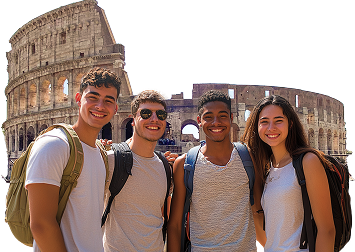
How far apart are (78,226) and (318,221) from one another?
215cm

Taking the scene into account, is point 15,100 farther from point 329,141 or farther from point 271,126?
point 329,141

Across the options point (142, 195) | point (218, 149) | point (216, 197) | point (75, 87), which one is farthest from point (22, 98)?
point (216, 197)

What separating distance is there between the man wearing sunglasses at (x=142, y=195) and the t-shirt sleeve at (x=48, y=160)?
82cm

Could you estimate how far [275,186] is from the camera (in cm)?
238

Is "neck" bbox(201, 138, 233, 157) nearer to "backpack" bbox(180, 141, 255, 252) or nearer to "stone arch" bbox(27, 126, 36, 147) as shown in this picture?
"backpack" bbox(180, 141, 255, 252)

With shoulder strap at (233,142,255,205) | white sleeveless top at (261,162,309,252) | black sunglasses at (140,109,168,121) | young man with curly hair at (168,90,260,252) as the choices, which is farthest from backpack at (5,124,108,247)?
white sleeveless top at (261,162,309,252)

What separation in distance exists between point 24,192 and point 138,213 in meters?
1.11

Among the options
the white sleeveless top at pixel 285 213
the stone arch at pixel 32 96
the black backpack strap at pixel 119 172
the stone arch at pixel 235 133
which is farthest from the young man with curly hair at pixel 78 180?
the stone arch at pixel 32 96

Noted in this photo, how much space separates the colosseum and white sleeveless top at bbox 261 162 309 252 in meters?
14.7

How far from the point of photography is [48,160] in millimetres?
1795

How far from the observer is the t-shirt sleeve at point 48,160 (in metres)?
1.75

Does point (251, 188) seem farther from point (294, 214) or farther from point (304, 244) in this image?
point (304, 244)

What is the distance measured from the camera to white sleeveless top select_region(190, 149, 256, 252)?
8.18 ft

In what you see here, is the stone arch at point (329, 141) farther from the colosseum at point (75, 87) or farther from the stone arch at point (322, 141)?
the colosseum at point (75, 87)
